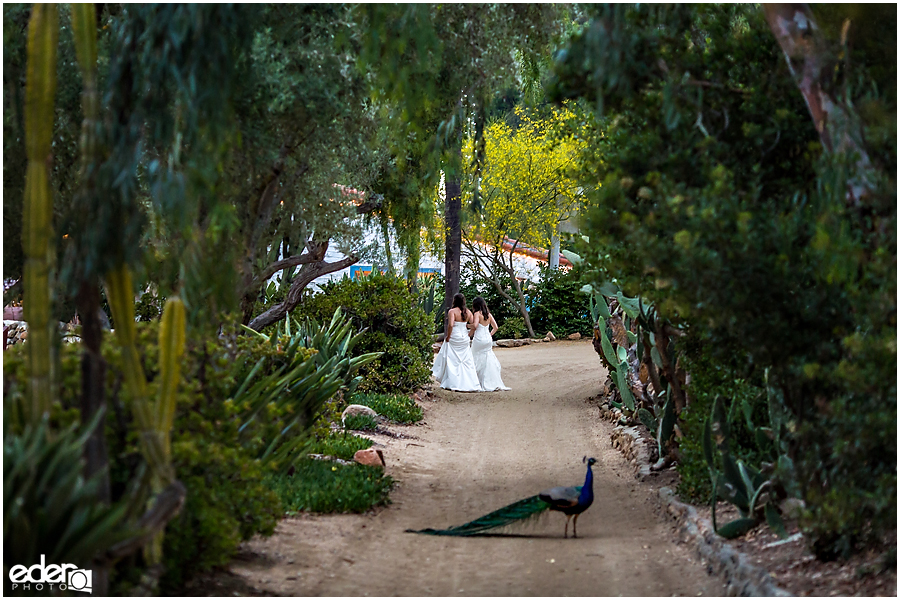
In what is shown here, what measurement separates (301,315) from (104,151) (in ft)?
32.8

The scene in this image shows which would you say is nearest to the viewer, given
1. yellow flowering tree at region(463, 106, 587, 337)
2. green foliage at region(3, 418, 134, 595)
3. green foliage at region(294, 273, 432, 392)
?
green foliage at region(3, 418, 134, 595)

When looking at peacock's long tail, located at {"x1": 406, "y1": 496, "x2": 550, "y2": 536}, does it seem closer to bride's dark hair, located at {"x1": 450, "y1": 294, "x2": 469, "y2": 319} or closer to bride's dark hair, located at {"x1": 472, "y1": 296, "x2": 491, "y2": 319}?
bride's dark hair, located at {"x1": 450, "y1": 294, "x2": 469, "y2": 319}

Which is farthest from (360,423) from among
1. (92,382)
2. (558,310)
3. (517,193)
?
(558,310)

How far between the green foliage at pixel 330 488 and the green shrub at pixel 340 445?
513mm

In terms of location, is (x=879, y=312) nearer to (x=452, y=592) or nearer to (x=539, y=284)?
(x=452, y=592)

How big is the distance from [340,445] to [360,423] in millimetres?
1766

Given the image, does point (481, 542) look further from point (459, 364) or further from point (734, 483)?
point (459, 364)

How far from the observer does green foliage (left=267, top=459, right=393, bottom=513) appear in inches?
289

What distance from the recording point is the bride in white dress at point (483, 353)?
55.8 ft

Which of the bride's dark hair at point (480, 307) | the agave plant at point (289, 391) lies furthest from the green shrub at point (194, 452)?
the bride's dark hair at point (480, 307)

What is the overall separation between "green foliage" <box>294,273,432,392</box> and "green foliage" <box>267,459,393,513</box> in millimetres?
5944

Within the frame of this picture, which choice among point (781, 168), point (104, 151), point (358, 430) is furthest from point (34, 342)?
point (358, 430)

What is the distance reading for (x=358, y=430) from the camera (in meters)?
11.4

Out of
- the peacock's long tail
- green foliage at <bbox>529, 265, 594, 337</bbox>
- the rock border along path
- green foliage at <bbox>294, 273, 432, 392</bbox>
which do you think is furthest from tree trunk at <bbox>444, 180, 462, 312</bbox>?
the peacock's long tail
